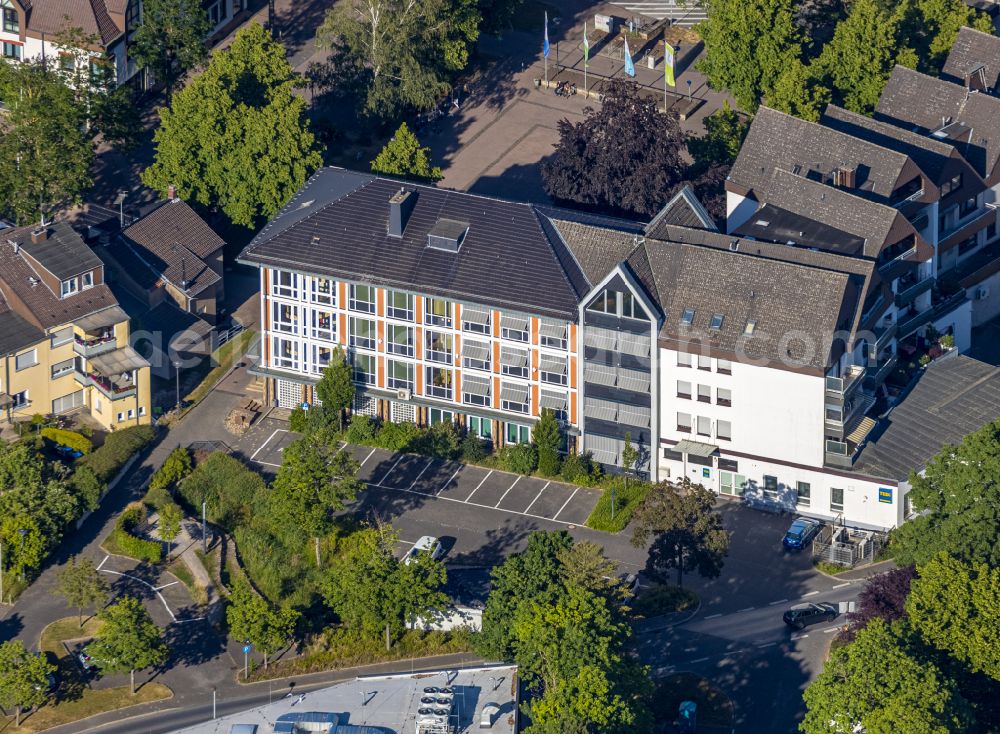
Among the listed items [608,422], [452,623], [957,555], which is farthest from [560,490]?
[957,555]

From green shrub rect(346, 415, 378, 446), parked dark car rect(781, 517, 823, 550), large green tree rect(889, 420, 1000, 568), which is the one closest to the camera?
large green tree rect(889, 420, 1000, 568)

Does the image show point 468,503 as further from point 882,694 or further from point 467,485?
point 882,694

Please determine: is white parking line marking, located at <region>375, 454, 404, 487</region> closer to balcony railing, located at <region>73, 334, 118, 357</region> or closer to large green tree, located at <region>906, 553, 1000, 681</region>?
balcony railing, located at <region>73, 334, 118, 357</region>

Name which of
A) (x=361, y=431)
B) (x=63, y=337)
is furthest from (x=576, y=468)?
(x=63, y=337)

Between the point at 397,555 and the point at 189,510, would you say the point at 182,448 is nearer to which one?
the point at 189,510

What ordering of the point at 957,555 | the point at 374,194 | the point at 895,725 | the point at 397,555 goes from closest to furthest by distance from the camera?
the point at 895,725 → the point at 957,555 → the point at 397,555 → the point at 374,194

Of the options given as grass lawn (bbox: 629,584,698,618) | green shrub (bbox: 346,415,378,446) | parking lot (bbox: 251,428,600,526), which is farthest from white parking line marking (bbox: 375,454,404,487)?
grass lawn (bbox: 629,584,698,618)
